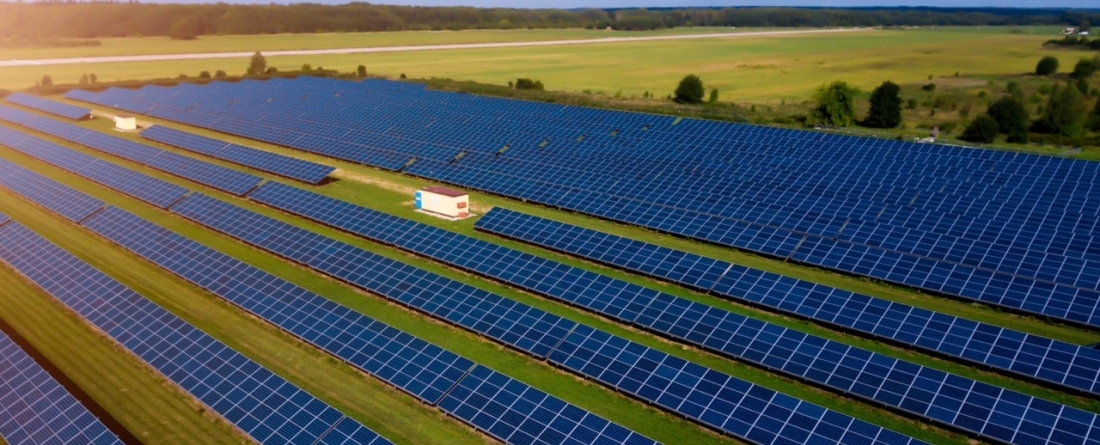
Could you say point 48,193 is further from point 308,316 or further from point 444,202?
point 308,316

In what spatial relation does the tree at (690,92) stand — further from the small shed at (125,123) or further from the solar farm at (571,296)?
the small shed at (125,123)

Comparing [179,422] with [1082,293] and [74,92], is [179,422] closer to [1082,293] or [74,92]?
[1082,293]

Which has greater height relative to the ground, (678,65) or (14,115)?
(678,65)

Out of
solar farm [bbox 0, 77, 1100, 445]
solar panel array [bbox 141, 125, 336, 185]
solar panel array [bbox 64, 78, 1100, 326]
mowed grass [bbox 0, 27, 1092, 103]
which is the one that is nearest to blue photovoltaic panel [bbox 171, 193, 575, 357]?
solar farm [bbox 0, 77, 1100, 445]

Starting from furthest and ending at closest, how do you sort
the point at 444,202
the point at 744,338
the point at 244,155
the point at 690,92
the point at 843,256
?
the point at 690,92
the point at 244,155
the point at 444,202
the point at 843,256
the point at 744,338

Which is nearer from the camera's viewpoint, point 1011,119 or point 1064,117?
A: point 1011,119

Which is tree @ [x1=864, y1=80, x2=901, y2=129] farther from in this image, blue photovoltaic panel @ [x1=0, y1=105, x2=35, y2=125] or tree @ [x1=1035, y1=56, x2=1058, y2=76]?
blue photovoltaic panel @ [x1=0, y1=105, x2=35, y2=125]

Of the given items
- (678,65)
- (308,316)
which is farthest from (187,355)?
(678,65)

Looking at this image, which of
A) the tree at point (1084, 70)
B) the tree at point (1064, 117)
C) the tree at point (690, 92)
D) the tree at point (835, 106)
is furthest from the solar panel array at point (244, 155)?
the tree at point (1084, 70)
